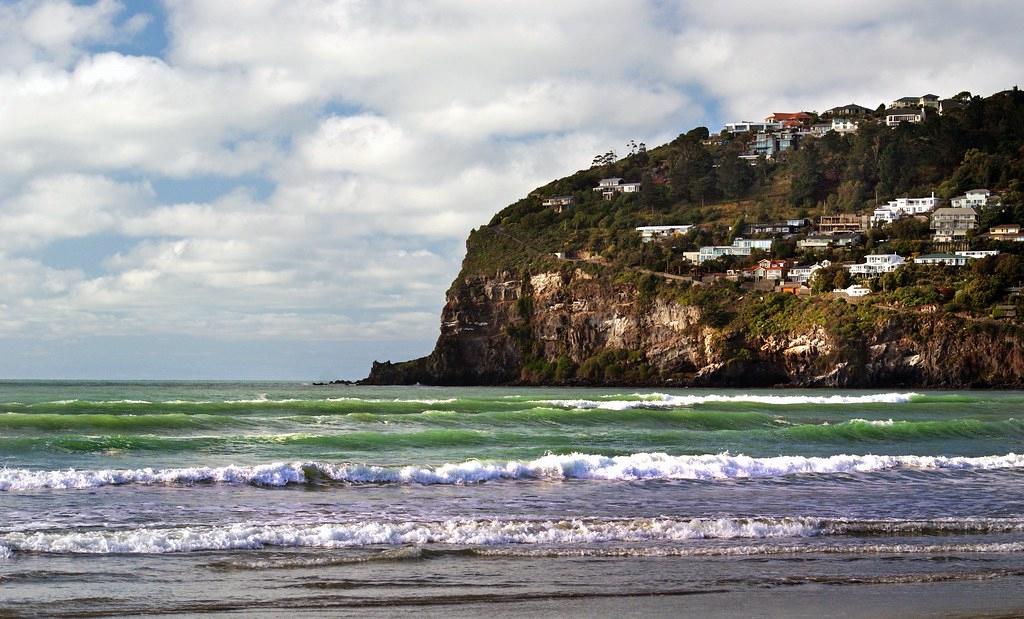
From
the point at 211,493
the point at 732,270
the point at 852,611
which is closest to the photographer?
the point at 852,611

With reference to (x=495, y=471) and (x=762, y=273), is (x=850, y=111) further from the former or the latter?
(x=495, y=471)

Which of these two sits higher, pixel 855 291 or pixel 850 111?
pixel 850 111

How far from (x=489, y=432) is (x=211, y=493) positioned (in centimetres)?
1373

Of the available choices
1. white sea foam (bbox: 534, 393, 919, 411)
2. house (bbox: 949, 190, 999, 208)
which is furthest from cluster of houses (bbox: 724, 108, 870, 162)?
white sea foam (bbox: 534, 393, 919, 411)

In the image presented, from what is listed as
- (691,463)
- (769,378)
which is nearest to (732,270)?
(769,378)

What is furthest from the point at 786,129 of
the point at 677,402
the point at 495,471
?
the point at 495,471

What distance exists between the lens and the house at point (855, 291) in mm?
99062

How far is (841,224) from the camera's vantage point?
12712 cm

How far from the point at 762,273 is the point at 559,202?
45.1 metres

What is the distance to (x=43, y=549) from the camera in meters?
13.3

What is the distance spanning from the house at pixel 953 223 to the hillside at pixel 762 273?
326 mm

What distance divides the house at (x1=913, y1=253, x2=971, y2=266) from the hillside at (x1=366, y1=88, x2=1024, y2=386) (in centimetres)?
30

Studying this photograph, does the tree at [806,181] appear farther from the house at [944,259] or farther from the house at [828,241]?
the house at [944,259]

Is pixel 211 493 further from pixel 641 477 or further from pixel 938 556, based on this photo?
pixel 938 556
